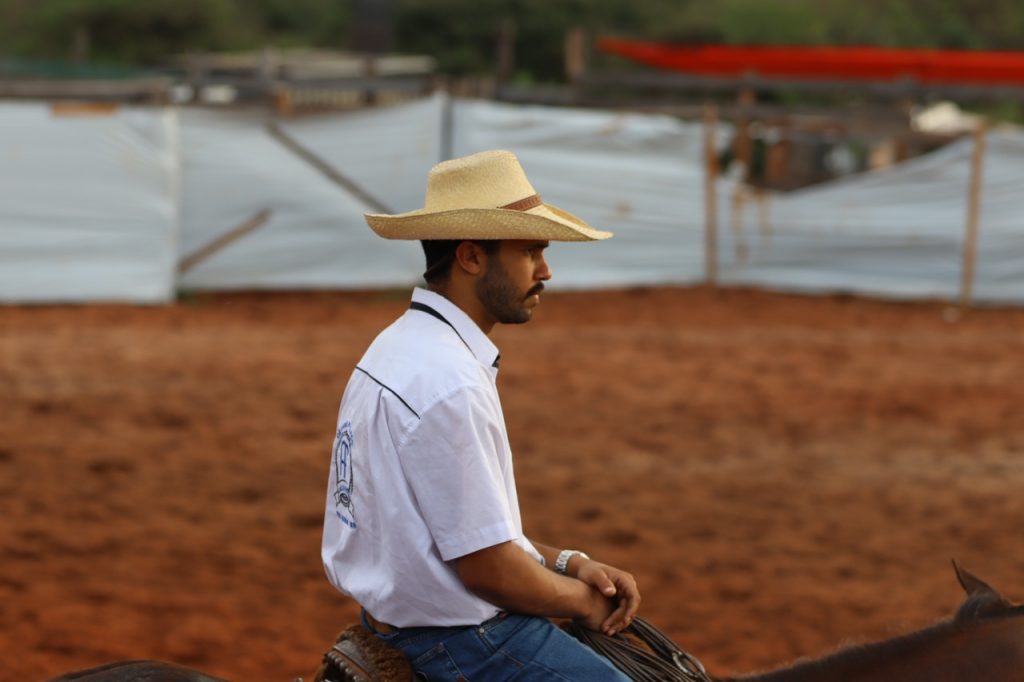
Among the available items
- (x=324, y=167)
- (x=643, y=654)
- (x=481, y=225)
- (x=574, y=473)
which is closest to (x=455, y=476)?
(x=481, y=225)

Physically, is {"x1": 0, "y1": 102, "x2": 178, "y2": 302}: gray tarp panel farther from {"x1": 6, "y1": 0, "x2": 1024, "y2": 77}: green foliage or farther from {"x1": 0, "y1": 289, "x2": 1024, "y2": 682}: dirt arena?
{"x1": 6, "y1": 0, "x2": 1024, "y2": 77}: green foliage

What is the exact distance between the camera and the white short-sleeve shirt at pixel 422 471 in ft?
8.45

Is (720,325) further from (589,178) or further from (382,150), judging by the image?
(382,150)

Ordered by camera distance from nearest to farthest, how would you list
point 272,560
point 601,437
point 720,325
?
point 272,560 < point 601,437 < point 720,325

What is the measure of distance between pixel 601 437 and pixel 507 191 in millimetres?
6946

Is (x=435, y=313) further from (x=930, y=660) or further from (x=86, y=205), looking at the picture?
(x=86, y=205)

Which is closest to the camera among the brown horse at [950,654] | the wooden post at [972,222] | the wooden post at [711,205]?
the brown horse at [950,654]

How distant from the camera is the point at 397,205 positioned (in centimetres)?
1662

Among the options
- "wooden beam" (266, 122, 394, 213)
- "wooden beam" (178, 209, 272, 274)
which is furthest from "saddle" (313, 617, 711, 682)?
"wooden beam" (266, 122, 394, 213)

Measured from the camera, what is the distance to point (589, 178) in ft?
55.7

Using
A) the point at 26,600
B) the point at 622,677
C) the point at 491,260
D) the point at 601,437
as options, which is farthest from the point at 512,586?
the point at 601,437

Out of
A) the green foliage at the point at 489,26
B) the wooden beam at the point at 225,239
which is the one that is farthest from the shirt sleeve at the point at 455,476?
the green foliage at the point at 489,26

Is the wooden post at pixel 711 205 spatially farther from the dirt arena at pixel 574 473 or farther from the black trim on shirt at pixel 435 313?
the black trim on shirt at pixel 435 313

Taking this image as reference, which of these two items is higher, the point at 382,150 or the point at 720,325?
the point at 382,150
